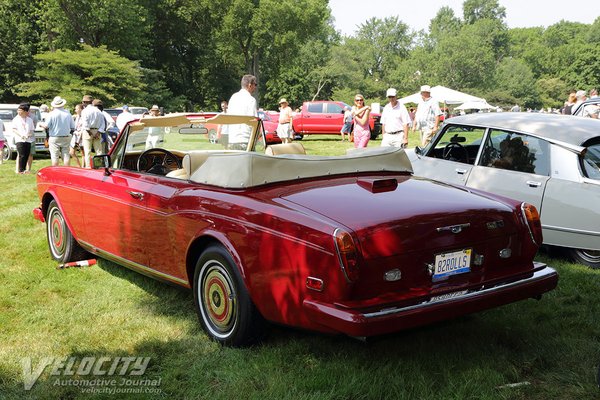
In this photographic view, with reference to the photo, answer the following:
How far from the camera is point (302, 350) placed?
380cm

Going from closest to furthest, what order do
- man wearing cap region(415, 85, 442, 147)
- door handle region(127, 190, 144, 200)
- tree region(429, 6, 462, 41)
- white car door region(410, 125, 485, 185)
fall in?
1. door handle region(127, 190, 144, 200)
2. white car door region(410, 125, 485, 185)
3. man wearing cap region(415, 85, 442, 147)
4. tree region(429, 6, 462, 41)

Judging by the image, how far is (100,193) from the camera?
5.07 metres

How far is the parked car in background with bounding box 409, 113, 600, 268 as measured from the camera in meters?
5.57

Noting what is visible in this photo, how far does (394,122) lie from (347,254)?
7.90m

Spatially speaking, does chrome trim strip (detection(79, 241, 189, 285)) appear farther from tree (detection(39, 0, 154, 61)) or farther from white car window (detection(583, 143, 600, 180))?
tree (detection(39, 0, 154, 61))

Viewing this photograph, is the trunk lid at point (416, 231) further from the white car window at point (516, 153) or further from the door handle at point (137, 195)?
the white car window at point (516, 153)

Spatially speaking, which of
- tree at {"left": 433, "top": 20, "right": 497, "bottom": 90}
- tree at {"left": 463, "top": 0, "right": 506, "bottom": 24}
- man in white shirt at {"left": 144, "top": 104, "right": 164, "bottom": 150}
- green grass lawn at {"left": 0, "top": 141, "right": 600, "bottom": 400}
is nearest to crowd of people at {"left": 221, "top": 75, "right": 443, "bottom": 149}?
man in white shirt at {"left": 144, "top": 104, "right": 164, "bottom": 150}

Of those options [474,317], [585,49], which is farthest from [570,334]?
[585,49]

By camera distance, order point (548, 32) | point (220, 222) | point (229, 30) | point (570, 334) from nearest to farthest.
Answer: point (220, 222) < point (570, 334) < point (229, 30) < point (548, 32)

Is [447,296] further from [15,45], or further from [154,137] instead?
[15,45]

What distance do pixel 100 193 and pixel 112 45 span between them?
134 ft

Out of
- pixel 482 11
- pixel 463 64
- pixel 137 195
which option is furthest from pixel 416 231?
pixel 482 11

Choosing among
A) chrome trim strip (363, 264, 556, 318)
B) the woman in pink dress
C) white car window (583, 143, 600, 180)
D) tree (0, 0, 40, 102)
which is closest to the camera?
chrome trim strip (363, 264, 556, 318)

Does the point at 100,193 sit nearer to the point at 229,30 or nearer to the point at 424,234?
the point at 424,234
